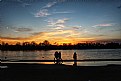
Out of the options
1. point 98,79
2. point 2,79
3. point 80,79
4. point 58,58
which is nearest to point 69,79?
point 80,79

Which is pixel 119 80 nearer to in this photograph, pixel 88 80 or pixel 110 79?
pixel 110 79

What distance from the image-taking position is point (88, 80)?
16016 millimetres

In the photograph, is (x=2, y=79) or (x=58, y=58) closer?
(x=2, y=79)

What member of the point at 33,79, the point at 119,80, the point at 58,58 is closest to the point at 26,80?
the point at 33,79

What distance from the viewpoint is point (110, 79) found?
54.4 ft

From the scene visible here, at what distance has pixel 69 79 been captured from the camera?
16.8 metres

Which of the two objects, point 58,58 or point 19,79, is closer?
point 19,79

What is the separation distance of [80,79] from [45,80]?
2044 mm

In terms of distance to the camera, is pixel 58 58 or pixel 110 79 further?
pixel 58 58

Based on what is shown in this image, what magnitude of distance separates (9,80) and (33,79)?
1461 mm

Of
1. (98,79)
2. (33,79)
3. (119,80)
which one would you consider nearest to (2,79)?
(33,79)

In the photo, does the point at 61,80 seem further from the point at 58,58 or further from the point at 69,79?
the point at 58,58

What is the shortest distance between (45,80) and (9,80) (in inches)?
81.4

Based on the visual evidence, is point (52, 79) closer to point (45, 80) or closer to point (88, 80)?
point (45, 80)
